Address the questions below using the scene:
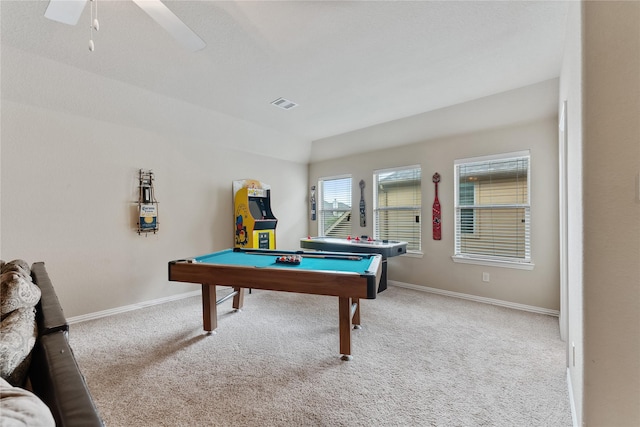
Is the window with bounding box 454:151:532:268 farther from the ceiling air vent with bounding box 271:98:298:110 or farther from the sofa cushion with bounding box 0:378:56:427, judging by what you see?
the sofa cushion with bounding box 0:378:56:427

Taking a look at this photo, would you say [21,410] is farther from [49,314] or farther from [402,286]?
[402,286]

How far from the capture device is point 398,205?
4.75m

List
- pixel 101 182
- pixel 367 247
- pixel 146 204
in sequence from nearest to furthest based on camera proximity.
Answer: pixel 101 182
pixel 146 204
pixel 367 247

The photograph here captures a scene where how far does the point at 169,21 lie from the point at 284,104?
217 cm

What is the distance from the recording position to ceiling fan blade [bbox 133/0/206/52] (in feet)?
4.86

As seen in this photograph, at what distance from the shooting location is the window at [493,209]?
354cm

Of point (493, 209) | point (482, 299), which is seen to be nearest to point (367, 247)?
point (482, 299)

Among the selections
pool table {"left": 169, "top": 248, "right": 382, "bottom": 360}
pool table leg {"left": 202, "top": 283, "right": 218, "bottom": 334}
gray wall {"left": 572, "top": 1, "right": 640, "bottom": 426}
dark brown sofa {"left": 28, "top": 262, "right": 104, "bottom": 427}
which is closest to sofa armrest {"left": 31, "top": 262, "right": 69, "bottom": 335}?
dark brown sofa {"left": 28, "top": 262, "right": 104, "bottom": 427}

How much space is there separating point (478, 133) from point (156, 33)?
13.0 feet

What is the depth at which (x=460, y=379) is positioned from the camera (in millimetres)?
2031

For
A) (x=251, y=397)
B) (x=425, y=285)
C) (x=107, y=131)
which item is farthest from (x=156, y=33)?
(x=425, y=285)

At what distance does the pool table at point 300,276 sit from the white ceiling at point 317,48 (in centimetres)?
196

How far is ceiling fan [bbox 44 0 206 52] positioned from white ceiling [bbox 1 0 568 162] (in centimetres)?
37

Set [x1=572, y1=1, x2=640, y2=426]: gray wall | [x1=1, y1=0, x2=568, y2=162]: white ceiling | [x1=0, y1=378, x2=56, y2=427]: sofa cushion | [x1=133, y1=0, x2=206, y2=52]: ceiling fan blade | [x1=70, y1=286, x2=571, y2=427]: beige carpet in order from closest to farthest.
Answer: [x1=0, y1=378, x2=56, y2=427]: sofa cushion → [x1=572, y1=1, x2=640, y2=426]: gray wall → [x1=133, y1=0, x2=206, y2=52]: ceiling fan blade → [x1=70, y1=286, x2=571, y2=427]: beige carpet → [x1=1, y1=0, x2=568, y2=162]: white ceiling
